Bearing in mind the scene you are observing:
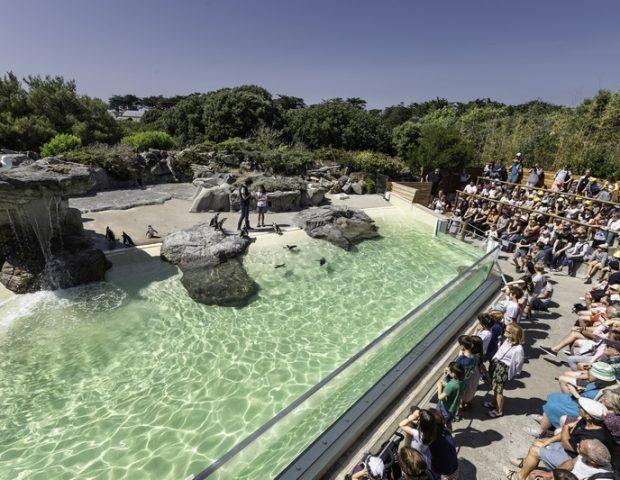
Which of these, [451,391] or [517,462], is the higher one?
[451,391]

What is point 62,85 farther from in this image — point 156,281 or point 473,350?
point 473,350

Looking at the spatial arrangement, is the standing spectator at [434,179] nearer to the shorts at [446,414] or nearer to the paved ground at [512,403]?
the paved ground at [512,403]

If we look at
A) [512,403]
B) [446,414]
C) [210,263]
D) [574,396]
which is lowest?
[512,403]

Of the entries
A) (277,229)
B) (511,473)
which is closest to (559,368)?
(511,473)

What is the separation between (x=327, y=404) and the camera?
385 centimetres

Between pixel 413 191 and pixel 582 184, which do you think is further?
pixel 413 191

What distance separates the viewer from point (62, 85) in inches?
889

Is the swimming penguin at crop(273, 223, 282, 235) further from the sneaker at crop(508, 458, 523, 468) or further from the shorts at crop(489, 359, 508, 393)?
the sneaker at crop(508, 458, 523, 468)

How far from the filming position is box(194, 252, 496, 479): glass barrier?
3080 millimetres

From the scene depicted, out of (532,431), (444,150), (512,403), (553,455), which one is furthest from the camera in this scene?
(444,150)

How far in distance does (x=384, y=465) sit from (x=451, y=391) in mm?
1226

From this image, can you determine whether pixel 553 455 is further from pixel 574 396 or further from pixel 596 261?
pixel 596 261

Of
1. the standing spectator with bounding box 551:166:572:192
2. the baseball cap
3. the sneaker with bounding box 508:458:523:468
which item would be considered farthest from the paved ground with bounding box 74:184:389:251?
the standing spectator with bounding box 551:166:572:192

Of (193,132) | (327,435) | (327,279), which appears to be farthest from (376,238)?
(193,132)
